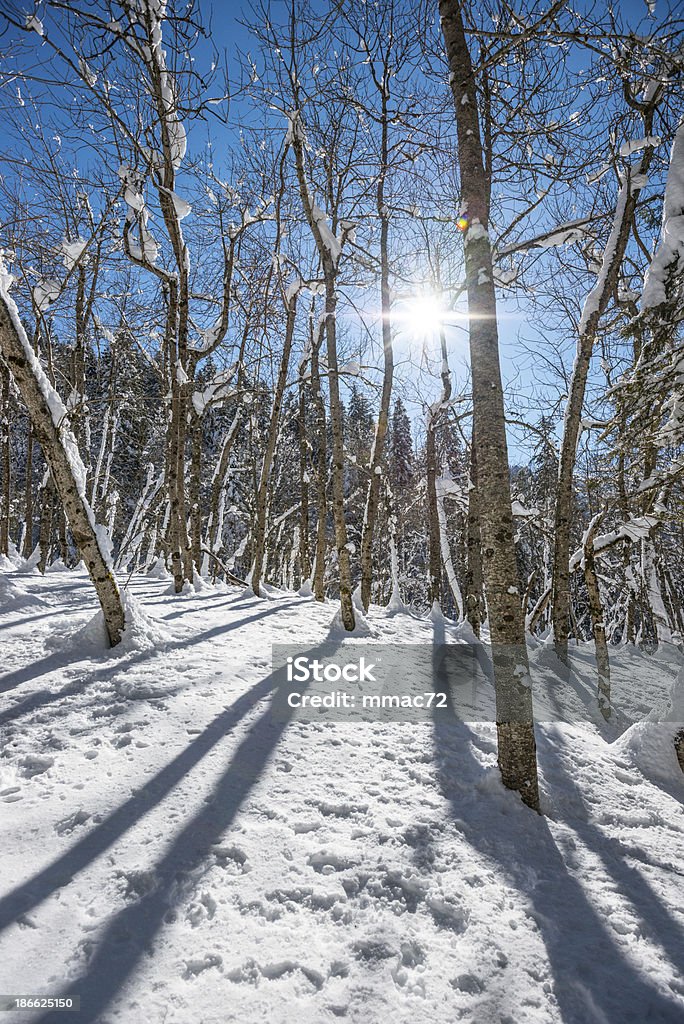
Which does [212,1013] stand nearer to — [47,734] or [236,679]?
[47,734]

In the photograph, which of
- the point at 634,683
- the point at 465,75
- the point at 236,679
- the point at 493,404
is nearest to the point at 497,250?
the point at 465,75

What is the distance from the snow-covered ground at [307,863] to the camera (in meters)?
1.65

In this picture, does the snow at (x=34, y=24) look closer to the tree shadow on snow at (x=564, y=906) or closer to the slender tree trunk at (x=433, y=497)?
the tree shadow on snow at (x=564, y=906)

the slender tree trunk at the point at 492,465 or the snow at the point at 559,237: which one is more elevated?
the snow at the point at 559,237

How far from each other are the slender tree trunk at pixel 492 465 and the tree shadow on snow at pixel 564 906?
11.4 inches

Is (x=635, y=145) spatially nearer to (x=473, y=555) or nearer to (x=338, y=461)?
(x=338, y=461)

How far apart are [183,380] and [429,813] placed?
731 cm

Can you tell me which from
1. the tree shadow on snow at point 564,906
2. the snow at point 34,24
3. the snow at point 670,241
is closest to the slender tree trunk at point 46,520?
the snow at point 34,24

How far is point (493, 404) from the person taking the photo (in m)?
3.36

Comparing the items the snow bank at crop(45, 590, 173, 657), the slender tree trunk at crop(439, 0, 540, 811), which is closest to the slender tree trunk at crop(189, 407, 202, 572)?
the snow bank at crop(45, 590, 173, 657)

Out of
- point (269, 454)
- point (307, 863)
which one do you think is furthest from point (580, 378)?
point (307, 863)

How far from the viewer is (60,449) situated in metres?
4.30

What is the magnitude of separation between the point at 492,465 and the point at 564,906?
254 cm

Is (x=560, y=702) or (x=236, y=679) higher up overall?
(x=236, y=679)
